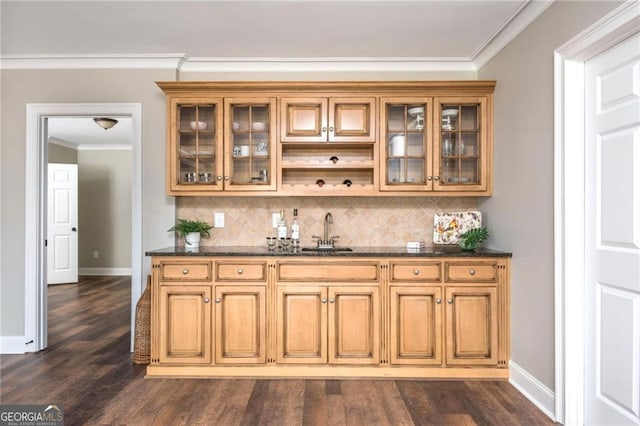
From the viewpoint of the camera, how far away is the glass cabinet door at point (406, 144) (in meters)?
3.14

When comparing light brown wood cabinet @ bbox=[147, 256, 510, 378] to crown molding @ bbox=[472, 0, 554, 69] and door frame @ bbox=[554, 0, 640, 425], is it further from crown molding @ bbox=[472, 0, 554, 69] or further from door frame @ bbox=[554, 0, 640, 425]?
crown molding @ bbox=[472, 0, 554, 69]

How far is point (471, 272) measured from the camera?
A: 2.82 meters

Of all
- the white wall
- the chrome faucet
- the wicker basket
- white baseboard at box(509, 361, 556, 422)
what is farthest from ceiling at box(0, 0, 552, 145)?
white baseboard at box(509, 361, 556, 422)

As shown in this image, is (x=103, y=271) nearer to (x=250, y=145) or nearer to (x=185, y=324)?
(x=185, y=324)

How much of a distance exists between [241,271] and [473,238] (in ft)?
6.03

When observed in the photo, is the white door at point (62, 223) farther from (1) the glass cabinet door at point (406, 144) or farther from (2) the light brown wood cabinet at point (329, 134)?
(1) the glass cabinet door at point (406, 144)

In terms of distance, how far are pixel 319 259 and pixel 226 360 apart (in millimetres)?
1050

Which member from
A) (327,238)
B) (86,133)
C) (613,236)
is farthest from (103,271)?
(613,236)

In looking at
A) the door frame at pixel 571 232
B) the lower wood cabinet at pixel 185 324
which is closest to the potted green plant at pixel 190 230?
the lower wood cabinet at pixel 185 324

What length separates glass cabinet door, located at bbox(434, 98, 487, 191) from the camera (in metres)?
3.11

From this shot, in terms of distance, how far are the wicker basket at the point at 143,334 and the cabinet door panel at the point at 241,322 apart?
2.41 ft

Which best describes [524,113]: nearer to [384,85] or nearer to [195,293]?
[384,85]

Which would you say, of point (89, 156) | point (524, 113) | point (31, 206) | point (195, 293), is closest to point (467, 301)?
point (524, 113)

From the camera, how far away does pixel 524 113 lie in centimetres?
264
